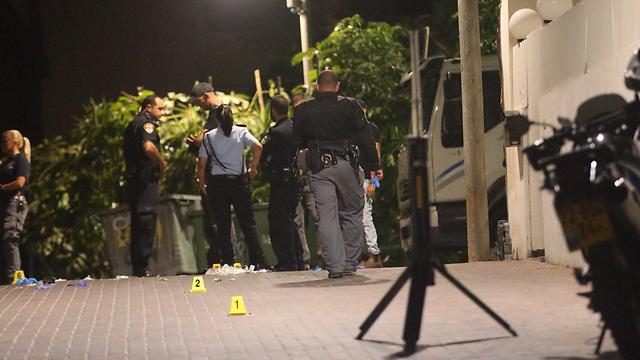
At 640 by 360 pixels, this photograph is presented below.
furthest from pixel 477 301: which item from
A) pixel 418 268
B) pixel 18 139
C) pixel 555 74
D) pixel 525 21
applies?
pixel 18 139

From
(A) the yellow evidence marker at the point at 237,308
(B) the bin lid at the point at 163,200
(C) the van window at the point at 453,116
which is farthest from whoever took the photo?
(B) the bin lid at the point at 163,200

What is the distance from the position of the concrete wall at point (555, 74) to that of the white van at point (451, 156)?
181 cm

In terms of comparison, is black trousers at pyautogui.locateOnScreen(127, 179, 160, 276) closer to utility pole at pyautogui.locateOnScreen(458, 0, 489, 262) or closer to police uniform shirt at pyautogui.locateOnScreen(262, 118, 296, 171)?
police uniform shirt at pyautogui.locateOnScreen(262, 118, 296, 171)

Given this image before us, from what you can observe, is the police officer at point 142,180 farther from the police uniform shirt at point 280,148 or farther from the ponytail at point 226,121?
the police uniform shirt at point 280,148

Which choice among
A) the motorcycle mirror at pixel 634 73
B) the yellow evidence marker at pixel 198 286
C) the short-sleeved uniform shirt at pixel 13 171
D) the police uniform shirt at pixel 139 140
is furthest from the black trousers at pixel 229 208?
the motorcycle mirror at pixel 634 73

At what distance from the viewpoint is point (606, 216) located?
22.0 feet

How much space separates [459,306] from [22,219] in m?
7.21

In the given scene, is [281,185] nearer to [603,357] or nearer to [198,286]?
[198,286]

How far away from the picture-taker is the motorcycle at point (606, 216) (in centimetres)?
672

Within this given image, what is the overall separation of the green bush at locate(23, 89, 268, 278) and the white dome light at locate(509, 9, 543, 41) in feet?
20.9

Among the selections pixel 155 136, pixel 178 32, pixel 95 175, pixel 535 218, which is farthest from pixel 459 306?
pixel 178 32

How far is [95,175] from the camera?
73.6 feet

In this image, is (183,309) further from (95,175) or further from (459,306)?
(95,175)

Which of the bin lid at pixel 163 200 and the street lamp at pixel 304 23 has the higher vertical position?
the street lamp at pixel 304 23
